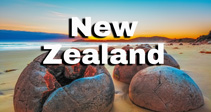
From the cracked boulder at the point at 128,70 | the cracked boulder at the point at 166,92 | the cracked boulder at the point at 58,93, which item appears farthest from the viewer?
the cracked boulder at the point at 128,70

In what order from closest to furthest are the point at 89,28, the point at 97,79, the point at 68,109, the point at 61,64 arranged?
the point at 68,109 < the point at 97,79 < the point at 61,64 < the point at 89,28

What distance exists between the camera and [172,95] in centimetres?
287

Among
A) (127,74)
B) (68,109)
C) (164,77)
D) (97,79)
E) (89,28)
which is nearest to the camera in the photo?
(68,109)

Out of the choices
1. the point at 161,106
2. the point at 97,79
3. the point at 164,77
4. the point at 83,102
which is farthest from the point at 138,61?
the point at 83,102

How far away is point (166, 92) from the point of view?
290cm

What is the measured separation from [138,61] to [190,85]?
181 cm

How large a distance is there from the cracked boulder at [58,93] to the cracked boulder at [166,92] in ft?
2.44

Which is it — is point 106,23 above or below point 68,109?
above

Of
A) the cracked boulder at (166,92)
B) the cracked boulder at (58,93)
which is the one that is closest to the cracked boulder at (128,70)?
the cracked boulder at (166,92)

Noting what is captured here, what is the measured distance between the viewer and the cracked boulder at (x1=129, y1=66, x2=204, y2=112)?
2852mm

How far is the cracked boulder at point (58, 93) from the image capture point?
2223 millimetres

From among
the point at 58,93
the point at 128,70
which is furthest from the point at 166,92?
the point at 58,93

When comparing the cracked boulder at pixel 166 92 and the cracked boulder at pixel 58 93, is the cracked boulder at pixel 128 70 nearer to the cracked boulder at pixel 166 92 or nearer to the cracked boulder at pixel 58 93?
the cracked boulder at pixel 166 92

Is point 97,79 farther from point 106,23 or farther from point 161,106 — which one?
point 106,23
